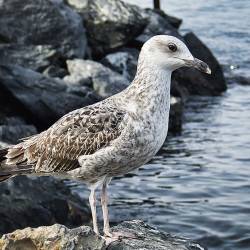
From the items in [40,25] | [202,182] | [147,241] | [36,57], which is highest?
[147,241]

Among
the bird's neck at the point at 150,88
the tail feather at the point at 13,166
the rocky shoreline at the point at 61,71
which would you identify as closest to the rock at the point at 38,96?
the rocky shoreline at the point at 61,71

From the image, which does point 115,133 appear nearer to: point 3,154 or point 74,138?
point 74,138

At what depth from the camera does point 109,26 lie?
2127 cm

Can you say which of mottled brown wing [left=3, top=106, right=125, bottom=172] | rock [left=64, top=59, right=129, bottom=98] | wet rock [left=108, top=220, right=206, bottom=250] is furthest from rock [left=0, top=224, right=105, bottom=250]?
rock [left=64, top=59, right=129, bottom=98]

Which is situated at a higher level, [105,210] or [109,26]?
[105,210]

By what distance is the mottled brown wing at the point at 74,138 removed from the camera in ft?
24.9

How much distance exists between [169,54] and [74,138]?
3.89ft

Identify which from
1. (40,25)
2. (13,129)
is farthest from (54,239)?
(40,25)

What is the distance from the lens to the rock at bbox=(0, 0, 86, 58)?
62.1ft

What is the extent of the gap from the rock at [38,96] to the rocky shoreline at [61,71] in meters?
0.02

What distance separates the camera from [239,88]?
75.3ft

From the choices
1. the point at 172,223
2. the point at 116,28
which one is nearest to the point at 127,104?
the point at 172,223

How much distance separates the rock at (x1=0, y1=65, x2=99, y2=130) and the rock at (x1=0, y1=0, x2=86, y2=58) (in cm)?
275

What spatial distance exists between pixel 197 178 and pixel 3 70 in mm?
4484
